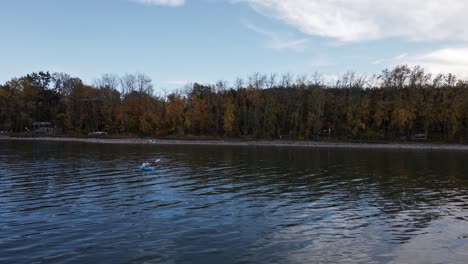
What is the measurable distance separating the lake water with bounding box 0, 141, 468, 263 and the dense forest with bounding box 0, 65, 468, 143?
8051 centimetres

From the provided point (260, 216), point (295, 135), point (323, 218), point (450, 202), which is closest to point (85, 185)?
point (260, 216)

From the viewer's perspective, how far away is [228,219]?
18.7 m

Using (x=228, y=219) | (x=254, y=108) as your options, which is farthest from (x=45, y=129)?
(x=228, y=219)

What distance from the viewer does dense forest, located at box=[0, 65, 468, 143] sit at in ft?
353

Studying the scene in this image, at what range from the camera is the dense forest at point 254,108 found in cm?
10762

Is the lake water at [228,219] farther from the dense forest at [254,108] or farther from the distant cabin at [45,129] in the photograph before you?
the distant cabin at [45,129]

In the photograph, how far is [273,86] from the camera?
130875 millimetres

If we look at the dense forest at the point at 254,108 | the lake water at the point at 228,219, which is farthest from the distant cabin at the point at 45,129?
the lake water at the point at 228,219

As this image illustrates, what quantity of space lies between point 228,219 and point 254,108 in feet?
345

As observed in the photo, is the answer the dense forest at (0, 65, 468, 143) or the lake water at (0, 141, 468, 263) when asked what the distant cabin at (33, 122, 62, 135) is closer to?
the dense forest at (0, 65, 468, 143)

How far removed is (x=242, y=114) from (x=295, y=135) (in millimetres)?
18844

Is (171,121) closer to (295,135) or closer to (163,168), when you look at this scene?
(295,135)

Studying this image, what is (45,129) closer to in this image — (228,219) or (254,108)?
(254,108)

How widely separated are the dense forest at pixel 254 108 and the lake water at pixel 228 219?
80.5 m
